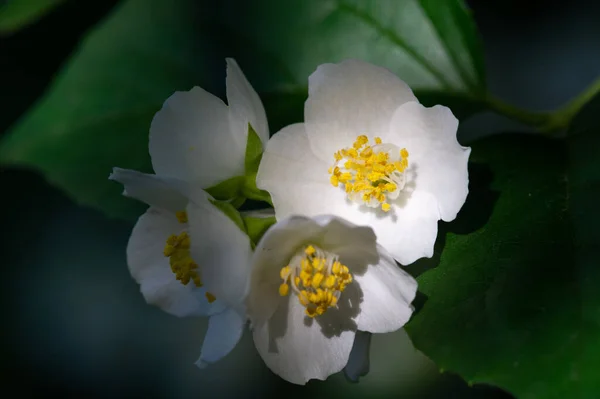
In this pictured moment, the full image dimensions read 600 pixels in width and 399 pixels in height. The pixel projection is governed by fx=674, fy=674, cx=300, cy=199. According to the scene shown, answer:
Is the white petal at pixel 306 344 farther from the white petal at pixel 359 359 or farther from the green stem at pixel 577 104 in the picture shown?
the green stem at pixel 577 104

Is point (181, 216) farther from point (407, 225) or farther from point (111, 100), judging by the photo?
point (111, 100)

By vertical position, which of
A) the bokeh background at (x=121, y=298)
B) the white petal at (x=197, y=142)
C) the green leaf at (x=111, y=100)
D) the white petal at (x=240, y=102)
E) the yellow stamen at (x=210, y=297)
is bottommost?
the bokeh background at (x=121, y=298)

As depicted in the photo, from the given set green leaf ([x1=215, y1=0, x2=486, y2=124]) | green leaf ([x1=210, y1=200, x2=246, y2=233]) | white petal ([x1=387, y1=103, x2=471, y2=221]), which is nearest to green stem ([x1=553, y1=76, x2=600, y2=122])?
green leaf ([x1=215, y1=0, x2=486, y2=124])

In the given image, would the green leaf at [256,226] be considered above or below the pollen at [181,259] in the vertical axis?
above

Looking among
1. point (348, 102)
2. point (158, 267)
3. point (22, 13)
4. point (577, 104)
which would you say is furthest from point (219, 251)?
point (22, 13)

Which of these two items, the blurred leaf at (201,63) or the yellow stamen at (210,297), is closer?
the yellow stamen at (210,297)

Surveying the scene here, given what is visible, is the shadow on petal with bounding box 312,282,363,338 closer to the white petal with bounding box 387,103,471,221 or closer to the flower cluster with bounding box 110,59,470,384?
the flower cluster with bounding box 110,59,470,384

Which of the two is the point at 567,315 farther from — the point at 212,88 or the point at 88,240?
the point at 88,240

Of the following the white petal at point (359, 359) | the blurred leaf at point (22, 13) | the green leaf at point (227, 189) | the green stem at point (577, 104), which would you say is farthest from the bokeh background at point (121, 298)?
the green leaf at point (227, 189)
